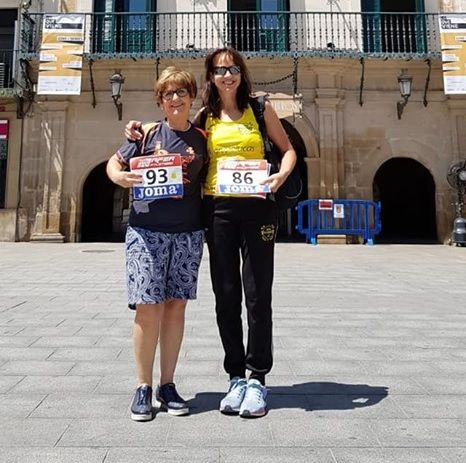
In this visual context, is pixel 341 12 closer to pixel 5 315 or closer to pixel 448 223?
pixel 448 223

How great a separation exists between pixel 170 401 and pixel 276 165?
1.47 metres

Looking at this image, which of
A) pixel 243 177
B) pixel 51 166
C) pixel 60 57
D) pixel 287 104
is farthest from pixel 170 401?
pixel 51 166

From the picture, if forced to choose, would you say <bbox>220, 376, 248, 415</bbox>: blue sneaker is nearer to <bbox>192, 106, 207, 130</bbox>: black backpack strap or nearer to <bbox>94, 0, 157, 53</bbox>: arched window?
<bbox>192, 106, 207, 130</bbox>: black backpack strap

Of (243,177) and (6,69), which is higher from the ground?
(6,69)

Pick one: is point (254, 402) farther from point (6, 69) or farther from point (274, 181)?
point (6, 69)

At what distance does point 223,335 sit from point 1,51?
1620 cm

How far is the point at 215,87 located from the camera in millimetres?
2730

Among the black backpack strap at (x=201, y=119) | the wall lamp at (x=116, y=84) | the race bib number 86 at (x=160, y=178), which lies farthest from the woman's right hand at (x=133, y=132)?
the wall lamp at (x=116, y=84)

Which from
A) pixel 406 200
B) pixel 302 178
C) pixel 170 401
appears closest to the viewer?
pixel 170 401

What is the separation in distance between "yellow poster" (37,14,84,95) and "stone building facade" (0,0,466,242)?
95cm

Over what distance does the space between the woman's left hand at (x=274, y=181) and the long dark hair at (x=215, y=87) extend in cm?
48

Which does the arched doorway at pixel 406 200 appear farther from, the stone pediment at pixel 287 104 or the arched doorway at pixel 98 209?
the arched doorway at pixel 98 209

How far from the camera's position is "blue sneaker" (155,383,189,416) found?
98.0 inches

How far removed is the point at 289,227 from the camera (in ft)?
59.9
